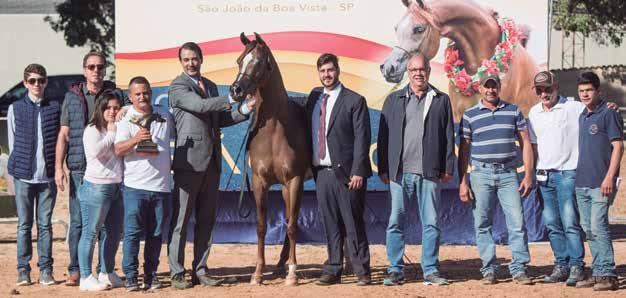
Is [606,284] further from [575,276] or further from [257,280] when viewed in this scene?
[257,280]

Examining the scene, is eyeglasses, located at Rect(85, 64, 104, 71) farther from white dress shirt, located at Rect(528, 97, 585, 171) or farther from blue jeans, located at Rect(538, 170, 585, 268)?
blue jeans, located at Rect(538, 170, 585, 268)

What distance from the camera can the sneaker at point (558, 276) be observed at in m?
8.64

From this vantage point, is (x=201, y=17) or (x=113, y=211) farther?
(x=201, y=17)

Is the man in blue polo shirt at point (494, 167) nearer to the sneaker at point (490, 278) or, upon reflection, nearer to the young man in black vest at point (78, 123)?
the sneaker at point (490, 278)

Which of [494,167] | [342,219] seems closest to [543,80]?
[494,167]

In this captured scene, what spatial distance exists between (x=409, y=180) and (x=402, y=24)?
7.11ft

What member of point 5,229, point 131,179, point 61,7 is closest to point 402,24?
point 131,179

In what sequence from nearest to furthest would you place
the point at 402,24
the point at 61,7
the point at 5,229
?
the point at 402,24 < the point at 5,229 < the point at 61,7

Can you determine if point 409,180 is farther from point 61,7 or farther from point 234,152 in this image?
point 61,7

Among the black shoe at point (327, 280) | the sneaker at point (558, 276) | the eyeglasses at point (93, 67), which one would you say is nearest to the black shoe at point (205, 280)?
the black shoe at point (327, 280)

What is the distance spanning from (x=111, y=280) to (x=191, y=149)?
3.84ft

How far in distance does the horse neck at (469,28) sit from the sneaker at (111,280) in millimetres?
3794

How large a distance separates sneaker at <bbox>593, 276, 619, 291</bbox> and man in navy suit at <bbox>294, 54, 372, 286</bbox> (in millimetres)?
1719

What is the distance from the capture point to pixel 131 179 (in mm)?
8180
